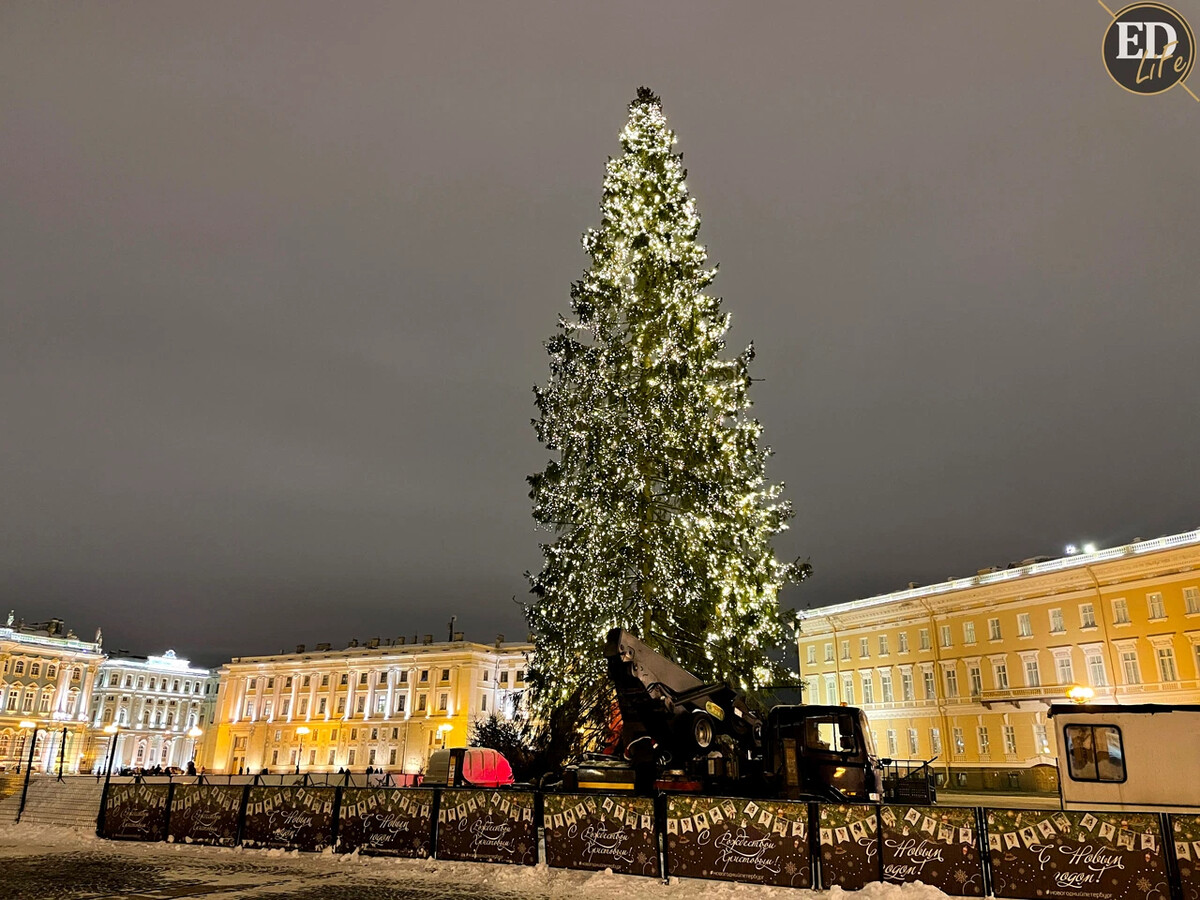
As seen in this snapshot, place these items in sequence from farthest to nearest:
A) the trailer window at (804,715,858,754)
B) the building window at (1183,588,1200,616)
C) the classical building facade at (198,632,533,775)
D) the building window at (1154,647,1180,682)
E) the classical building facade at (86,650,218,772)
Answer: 1. the classical building facade at (86,650,218,772)
2. the classical building facade at (198,632,533,775)
3. the building window at (1154,647,1180,682)
4. the building window at (1183,588,1200,616)
5. the trailer window at (804,715,858,754)

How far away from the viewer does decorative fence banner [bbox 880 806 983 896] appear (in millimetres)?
10078

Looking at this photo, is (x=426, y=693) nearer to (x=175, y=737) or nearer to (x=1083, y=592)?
(x=175, y=737)

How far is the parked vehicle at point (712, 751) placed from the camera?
14156 mm

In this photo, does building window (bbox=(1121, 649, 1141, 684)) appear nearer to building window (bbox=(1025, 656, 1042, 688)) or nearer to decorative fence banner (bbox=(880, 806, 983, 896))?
building window (bbox=(1025, 656, 1042, 688))

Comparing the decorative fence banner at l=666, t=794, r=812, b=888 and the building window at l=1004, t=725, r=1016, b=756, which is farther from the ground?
the building window at l=1004, t=725, r=1016, b=756

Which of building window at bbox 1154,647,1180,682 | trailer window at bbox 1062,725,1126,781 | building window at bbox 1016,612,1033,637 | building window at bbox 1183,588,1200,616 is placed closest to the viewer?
trailer window at bbox 1062,725,1126,781

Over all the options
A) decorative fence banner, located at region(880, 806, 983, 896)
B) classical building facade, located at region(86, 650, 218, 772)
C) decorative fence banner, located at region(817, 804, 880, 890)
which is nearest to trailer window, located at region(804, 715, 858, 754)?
decorative fence banner, located at region(817, 804, 880, 890)

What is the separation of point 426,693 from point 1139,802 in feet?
266

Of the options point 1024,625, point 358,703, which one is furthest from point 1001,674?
point 358,703

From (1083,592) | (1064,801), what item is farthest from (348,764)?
(1064,801)

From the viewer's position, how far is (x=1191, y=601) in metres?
42.6

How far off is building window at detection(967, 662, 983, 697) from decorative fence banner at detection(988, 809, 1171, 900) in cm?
4718

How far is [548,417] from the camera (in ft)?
76.5

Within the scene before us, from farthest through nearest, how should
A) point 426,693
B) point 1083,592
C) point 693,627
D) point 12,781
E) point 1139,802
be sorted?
1. point 426,693
2. point 1083,592
3. point 12,781
4. point 693,627
5. point 1139,802
